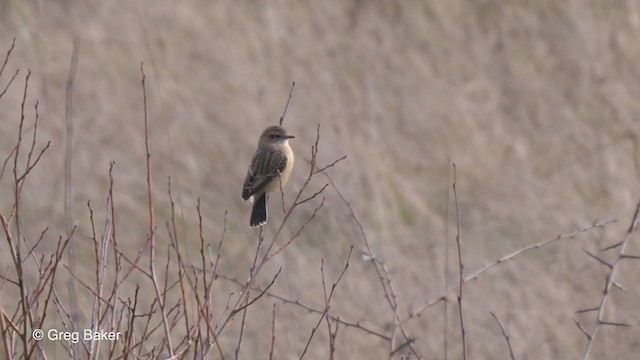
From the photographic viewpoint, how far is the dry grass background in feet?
32.2

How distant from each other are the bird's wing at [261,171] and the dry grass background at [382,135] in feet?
5.38

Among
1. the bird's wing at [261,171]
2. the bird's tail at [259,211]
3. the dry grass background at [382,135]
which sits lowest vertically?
the bird's tail at [259,211]

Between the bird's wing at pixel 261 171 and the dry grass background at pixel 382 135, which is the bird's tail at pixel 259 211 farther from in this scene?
the dry grass background at pixel 382 135

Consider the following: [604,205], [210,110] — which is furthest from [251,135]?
[604,205]

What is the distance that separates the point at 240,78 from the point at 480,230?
115 inches

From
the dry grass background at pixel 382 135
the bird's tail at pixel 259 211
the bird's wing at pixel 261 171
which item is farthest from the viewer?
the dry grass background at pixel 382 135

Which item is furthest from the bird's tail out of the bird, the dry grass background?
the dry grass background

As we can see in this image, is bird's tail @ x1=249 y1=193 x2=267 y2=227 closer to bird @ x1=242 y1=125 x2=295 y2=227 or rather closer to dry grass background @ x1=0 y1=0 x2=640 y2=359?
bird @ x1=242 y1=125 x2=295 y2=227

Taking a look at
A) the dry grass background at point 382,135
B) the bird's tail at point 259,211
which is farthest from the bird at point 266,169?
the dry grass background at point 382,135

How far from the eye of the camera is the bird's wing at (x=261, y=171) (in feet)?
23.3

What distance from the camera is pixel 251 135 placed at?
12266 mm

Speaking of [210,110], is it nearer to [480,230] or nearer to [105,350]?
[480,230]

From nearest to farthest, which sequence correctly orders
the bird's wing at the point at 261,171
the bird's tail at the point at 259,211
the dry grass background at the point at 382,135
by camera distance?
the bird's tail at the point at 259,211
the bird's wing at the point at 261,171
the dry grass background at the point at 382,135

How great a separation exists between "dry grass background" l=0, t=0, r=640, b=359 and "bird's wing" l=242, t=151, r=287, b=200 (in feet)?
5.38
